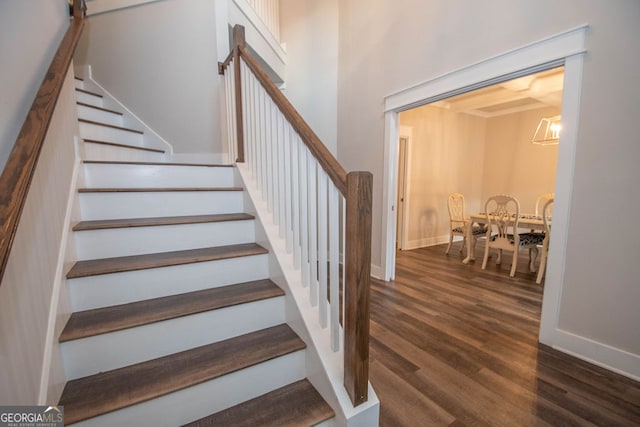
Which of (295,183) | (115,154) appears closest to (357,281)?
(295,183)

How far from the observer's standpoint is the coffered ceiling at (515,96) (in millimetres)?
3401

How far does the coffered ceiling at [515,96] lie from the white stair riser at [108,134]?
150 inches

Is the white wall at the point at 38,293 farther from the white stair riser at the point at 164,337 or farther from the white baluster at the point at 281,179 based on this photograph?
the white baluster at the point at 281,179

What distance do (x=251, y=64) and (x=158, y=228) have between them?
120cm

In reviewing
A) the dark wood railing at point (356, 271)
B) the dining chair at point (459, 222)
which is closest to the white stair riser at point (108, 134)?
the dark wood railing at point (356, 271)

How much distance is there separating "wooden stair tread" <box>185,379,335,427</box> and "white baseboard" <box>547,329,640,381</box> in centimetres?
183

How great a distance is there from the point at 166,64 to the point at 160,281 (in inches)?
102

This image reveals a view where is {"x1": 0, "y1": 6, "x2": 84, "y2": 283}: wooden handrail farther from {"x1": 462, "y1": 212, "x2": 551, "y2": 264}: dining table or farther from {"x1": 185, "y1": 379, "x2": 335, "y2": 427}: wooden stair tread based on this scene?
{"x1": 462, "y1": 212, "x2": 551, "y2": 264}: dining table

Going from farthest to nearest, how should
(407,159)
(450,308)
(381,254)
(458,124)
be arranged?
(458,124) < (407,159) < (381,254) < (450,308)

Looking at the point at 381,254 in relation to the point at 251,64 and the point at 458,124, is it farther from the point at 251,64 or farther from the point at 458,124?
the point at 458,124

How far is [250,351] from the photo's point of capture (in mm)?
1219

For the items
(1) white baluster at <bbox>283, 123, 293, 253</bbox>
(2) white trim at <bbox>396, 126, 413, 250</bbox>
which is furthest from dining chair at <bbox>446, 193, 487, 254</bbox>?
(1) white baluster at <bbox>283, 123, 293, 253</bbox>

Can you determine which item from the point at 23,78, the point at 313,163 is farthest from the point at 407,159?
the point at 23,78

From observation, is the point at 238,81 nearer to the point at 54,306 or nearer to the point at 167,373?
the point at 54,306
